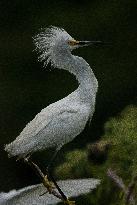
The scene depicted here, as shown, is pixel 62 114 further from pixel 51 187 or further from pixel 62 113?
pixel 51 187

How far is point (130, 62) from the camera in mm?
8188

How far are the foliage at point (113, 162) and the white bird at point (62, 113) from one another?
15.9 inches

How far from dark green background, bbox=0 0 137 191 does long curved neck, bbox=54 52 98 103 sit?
235cm

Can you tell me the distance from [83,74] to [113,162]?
59 cm

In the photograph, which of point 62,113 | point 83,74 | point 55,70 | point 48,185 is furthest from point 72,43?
point 55,70

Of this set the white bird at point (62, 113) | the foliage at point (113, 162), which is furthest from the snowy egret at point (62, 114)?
the foliage at point (113, 162)

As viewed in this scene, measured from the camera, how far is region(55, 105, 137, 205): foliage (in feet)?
18.3

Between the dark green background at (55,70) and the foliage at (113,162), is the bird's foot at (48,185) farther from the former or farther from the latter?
the dark green background at (55,70)

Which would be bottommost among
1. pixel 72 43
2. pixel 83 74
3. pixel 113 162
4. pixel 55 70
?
pixel 55 70

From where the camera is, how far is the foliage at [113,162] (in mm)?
5590

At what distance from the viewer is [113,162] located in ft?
18.4

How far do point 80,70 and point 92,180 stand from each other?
51 centimetres

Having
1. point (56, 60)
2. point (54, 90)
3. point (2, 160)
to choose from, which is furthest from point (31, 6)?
point (56, 60)

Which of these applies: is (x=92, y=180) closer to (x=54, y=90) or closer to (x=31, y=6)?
(x=54, y=90)
